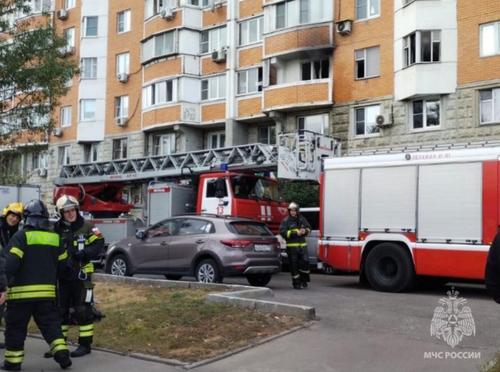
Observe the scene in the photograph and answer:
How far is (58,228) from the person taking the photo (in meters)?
7.02

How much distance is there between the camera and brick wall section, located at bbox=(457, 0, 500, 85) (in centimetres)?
2184

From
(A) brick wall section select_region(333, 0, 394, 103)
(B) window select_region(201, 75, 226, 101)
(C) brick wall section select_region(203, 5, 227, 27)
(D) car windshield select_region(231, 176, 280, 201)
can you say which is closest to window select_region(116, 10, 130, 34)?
(C) brick wall section select_region(203, 5, 227, 27)

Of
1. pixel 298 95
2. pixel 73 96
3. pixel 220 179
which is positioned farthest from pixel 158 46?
pixel 220 179

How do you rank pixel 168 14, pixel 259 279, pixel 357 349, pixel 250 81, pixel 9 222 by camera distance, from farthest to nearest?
pixel 168 14, pixel 250 81, pixel 259 279, pixel 9 222, pixel 357 349

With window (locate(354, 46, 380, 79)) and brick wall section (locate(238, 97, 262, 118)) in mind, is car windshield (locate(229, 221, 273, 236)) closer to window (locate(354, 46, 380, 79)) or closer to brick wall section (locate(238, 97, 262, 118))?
→ window (locate(354, 46, 380, 79))

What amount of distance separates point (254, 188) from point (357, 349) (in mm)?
9788

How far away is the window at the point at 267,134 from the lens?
95.9 feet

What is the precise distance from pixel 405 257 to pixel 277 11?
1813 centimetres

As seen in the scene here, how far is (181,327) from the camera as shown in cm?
824

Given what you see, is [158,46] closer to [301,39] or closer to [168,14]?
[168,14]

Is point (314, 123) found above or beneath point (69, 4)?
beneath

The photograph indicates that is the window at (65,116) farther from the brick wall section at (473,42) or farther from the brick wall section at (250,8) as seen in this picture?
the brick wall section at (473,42)

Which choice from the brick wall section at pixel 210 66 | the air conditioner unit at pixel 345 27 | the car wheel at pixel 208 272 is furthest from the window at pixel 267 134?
the car wheel at pixel 208 272

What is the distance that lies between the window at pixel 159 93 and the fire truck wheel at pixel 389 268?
69.3 feet
